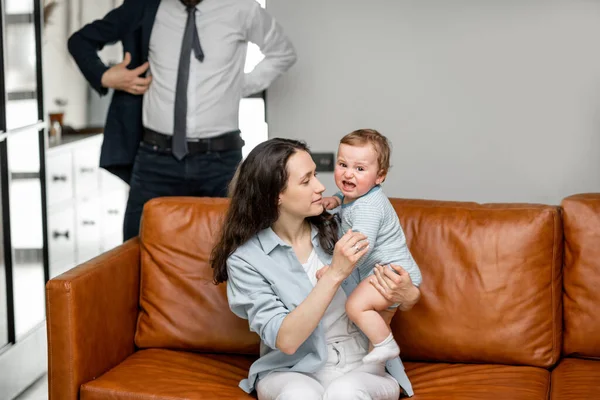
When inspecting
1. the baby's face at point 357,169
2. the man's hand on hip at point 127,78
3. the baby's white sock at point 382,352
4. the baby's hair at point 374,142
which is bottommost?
the baby's white sock at point 382,352

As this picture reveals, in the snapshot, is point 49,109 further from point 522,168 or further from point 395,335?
point 395,335

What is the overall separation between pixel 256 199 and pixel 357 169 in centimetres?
29

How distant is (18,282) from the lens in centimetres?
372

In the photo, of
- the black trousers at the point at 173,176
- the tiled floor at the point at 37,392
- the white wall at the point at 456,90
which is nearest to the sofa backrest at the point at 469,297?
the black trousers at the point at 173,176

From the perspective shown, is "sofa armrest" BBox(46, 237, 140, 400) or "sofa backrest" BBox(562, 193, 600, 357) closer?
"sofa armrest" BBox(46, 237, 140, 400)

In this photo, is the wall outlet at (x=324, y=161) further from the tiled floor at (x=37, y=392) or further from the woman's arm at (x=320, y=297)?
the woman's arm at (x=320, y=297)

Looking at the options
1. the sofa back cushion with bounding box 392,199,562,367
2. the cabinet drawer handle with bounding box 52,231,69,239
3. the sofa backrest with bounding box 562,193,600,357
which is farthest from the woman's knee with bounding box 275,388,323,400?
the cabinet drawer handle with bounding box 52,231,69,239

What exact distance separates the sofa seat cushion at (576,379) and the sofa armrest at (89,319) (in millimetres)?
1322

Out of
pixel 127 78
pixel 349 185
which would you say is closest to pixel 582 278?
pixel 349 185

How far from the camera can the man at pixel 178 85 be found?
3.62 meters

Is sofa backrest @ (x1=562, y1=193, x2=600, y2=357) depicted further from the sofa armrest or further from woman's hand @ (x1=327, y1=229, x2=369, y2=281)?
the sofa armrest

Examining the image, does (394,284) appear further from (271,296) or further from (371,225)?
(271,296)

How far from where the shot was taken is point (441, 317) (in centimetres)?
273

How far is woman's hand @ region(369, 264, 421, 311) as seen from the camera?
242cm
